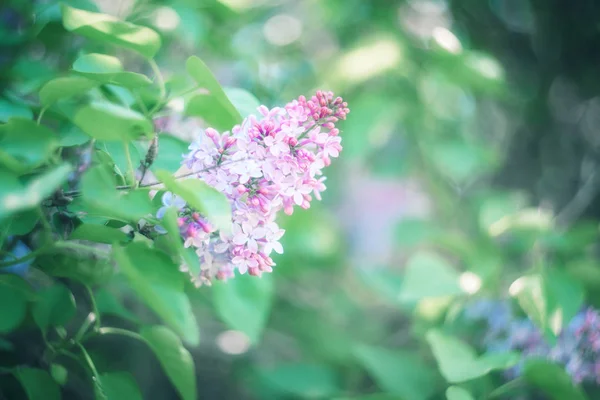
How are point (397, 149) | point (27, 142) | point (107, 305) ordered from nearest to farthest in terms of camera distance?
point (27, 142), point (107, 305), point (397, 149)

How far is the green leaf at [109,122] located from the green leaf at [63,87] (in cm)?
8

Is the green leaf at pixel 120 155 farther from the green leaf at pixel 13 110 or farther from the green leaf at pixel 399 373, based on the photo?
the green leaf at pixel 399 373

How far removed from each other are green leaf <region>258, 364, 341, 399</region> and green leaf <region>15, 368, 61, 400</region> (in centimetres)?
61

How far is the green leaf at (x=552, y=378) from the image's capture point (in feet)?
3.06

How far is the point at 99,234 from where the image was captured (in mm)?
712

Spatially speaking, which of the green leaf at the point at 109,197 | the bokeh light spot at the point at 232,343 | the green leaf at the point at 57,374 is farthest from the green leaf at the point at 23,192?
the bokeh light spot at the point at 232,343

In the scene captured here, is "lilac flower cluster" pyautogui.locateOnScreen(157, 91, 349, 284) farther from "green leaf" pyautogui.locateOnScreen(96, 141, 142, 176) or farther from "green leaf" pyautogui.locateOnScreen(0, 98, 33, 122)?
"green leaf" pyautogui.locateOnScreen(0, 98, 33, 122)

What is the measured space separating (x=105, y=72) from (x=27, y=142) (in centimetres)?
14

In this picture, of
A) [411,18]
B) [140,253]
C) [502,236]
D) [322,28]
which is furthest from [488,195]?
[140,253]

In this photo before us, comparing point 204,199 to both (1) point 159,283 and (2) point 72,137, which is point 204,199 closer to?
(1) point 159,283


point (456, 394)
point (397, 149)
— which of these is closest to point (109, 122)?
point (456, 394)

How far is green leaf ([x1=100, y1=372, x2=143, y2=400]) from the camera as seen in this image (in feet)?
2.77

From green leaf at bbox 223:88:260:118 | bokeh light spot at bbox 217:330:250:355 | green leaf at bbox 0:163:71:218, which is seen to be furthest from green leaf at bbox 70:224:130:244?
bokeh light spot at bbox 217:330:250:355

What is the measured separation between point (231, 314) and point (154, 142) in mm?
460
